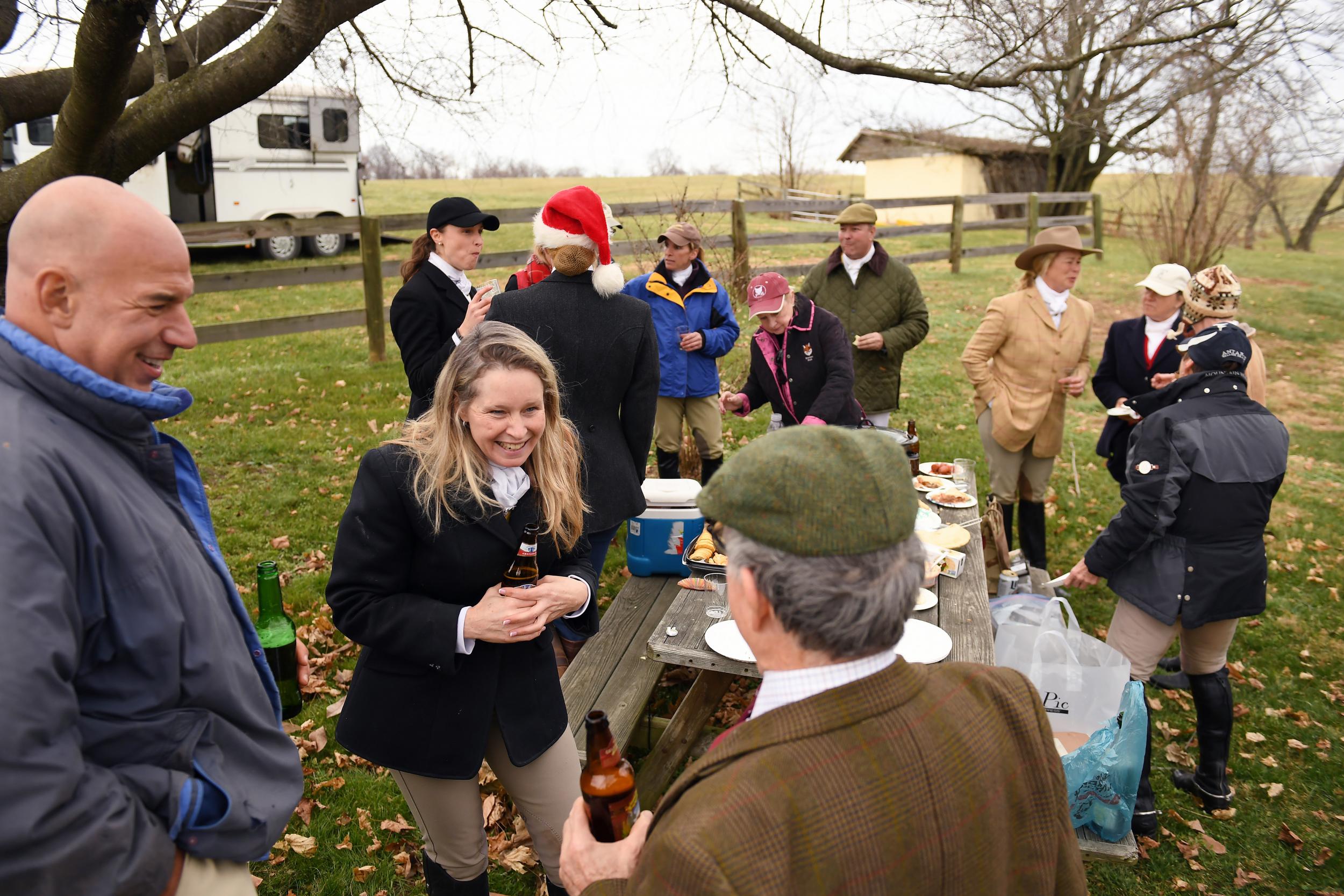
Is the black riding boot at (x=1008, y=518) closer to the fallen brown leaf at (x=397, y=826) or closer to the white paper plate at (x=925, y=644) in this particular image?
the white paper plate at (x=925, y=644)

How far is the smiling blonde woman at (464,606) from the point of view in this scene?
2609 mm

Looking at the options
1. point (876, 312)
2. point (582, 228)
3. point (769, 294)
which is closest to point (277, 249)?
point (876, 312)

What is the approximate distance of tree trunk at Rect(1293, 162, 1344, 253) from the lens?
24844 millimetres

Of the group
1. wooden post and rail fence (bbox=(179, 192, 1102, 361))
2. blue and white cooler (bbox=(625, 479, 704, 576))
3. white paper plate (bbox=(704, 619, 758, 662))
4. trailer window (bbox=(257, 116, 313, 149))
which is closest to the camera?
white paper plate (bbox=(704, 619, 758, 662))

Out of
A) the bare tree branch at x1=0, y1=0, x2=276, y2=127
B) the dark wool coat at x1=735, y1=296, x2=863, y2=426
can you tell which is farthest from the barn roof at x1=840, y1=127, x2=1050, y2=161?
the bare tree branch at x1=0, y1=0, x2=276, y2=127

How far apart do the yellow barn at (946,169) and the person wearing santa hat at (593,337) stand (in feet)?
97.1

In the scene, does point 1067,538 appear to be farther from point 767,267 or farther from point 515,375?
point 767,267

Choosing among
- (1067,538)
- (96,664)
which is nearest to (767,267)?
(1067,538)

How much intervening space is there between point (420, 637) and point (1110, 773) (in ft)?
8.84

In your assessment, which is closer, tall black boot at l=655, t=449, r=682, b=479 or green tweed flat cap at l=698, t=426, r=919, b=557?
green tweed flat cap at l=698, t=426, r=919, b=557

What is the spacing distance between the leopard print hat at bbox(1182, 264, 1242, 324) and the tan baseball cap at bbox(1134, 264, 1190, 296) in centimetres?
117

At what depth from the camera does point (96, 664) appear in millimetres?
1717

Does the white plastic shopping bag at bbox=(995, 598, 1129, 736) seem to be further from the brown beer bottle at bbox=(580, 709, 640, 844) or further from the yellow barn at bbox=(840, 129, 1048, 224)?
the yellow barn at bbox=(840, 129, 1048, 224)

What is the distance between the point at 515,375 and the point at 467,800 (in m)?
1.30
